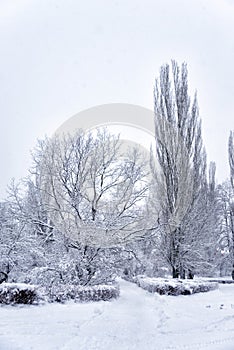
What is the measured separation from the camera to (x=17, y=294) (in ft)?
23.3

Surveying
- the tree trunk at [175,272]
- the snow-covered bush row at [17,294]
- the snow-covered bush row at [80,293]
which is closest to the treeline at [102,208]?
the tree trunk at [175,272]

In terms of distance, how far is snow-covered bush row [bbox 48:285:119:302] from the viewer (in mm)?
7895

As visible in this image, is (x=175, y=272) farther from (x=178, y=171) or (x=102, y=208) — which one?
(x=102, y=208)

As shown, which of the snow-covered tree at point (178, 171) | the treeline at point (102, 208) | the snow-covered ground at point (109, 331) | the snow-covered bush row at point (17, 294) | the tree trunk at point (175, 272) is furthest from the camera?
the tree trunk at point (175, 272)

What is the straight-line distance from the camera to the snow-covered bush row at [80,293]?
25.9ft

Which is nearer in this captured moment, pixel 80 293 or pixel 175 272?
pixel 80 293

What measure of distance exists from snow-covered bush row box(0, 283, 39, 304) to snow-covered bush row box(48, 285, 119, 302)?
0.60 m

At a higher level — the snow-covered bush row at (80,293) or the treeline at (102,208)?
the treeline at (102,208)

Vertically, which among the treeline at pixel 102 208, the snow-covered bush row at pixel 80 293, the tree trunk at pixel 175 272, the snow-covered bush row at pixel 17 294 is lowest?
the tree trunk at pixel 175 272

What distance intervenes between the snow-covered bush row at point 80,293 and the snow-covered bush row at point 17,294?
0.60 m

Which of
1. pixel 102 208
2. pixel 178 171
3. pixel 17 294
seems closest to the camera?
pixel 17 294

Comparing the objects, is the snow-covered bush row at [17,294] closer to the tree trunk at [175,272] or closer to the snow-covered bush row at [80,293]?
the snow-covered bush row at [80,293]

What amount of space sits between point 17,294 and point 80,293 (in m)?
1.85

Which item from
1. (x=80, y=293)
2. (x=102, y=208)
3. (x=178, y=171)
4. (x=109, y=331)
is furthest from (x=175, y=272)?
(x=109, y=331)
